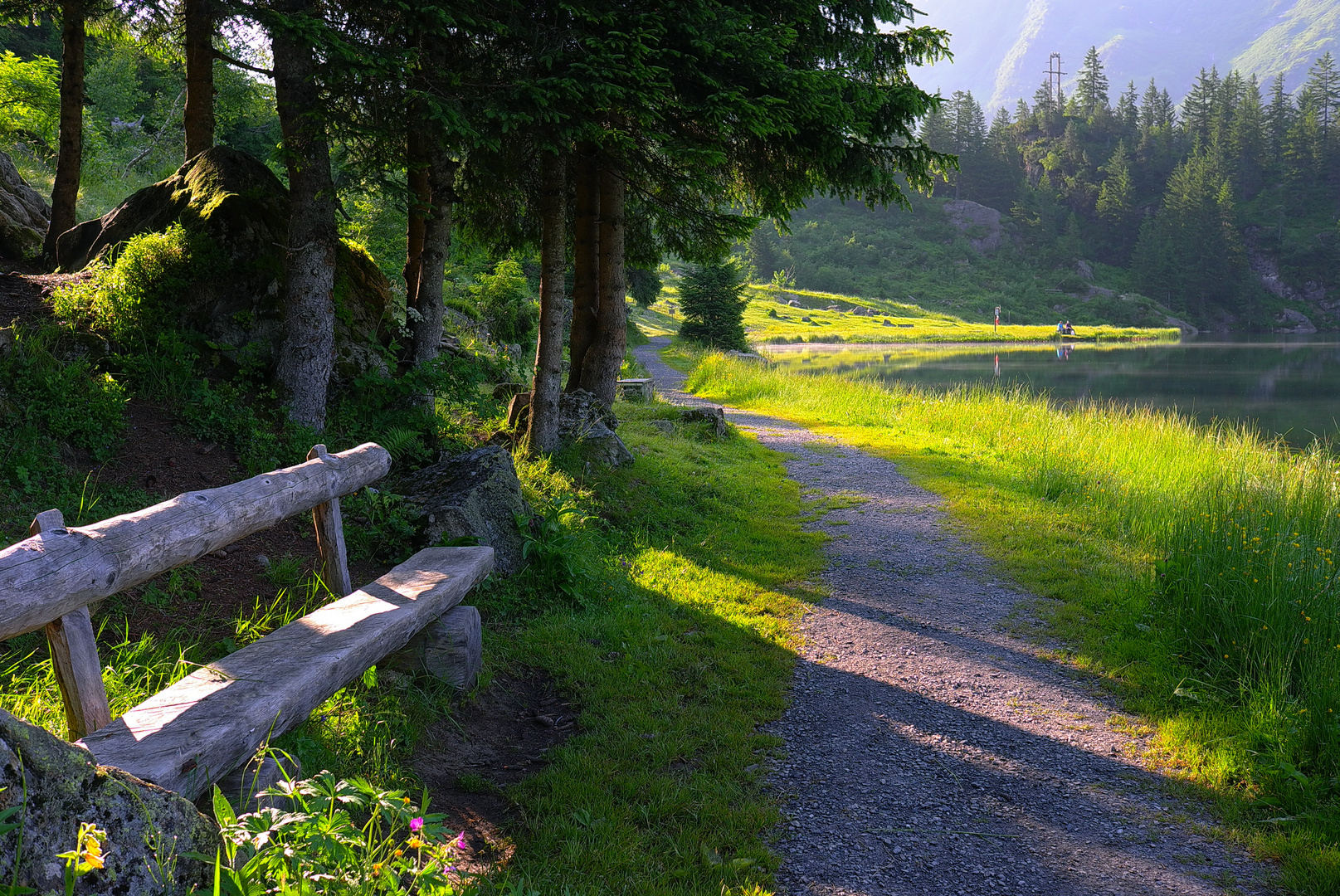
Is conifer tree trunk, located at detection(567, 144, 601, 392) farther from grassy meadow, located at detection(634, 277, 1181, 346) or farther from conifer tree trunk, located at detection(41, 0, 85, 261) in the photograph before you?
grassy meadow, located at detection(634, 277, 1181, 346)

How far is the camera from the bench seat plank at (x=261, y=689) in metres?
2.36

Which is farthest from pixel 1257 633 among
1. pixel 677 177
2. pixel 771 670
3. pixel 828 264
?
pixel 828 264

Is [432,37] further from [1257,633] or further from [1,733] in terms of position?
[1257,633]

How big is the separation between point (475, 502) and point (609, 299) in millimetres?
4976

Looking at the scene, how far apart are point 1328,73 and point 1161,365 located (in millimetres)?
97826

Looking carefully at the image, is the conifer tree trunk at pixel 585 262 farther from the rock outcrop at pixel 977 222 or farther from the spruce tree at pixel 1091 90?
the spruce tree at pixel 1091 90

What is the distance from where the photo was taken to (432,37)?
23.6 feet

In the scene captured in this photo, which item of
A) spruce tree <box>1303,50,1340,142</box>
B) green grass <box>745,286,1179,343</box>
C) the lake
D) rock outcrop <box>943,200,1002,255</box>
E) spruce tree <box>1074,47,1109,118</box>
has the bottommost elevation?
the lake

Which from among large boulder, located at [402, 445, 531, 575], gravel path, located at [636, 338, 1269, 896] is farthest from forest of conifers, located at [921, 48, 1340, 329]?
large boulder, located at [402, 445, 531, 575]

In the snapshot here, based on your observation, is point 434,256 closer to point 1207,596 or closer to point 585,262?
point 585,262

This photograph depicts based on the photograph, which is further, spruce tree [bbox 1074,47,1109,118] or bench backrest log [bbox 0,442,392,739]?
spruce tree [bbox 1074,47,1109,118]

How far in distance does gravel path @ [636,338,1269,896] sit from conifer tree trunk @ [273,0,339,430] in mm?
4743

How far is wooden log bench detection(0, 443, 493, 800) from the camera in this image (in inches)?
91.3

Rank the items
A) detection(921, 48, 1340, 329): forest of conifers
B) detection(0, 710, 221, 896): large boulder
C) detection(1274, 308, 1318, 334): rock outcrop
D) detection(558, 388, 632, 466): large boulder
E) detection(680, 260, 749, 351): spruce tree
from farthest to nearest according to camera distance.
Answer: detection(921, 48, 1340, 329): forest of conifers, detection(1274, 308, 1318, 334): rock outcrop, detection(680, 260, 749, 351): spruce tree, detection(558, 388, 632, 466): large boulder, detection(0, 710, 221, 896): large boulder
